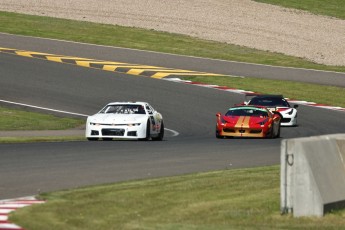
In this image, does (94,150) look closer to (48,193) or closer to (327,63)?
(48,193)

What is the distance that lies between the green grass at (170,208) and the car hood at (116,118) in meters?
12.6

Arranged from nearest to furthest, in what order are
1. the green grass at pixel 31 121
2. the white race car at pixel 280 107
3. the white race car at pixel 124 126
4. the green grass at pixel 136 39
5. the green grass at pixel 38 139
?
1. the green grass at pixel 38 139
2. the white race car at pixel 124 126
3. the green grass at pixel 31 121
4. the white race car at pixel 280 107
5. the green grass at pixel 136 39

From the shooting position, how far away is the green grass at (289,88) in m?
43.7

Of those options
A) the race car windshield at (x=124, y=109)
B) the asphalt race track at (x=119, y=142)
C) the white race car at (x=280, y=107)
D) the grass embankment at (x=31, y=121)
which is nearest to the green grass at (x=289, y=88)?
the asphalt race track at (x=119, y=142)

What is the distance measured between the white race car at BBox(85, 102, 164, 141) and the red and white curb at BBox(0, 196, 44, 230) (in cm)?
1417

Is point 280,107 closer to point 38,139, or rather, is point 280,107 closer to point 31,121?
point 31,121

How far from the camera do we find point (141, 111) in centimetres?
3017

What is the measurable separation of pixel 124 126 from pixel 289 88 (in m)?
18.3

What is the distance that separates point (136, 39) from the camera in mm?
55438

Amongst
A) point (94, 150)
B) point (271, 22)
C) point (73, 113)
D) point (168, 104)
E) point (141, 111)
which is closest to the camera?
point (94, 150)

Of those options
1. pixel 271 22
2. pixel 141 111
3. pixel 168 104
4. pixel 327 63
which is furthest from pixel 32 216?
pixel 271 22

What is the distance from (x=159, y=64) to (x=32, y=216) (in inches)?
1477

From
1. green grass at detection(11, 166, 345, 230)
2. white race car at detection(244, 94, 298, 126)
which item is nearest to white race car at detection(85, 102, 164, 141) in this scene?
white race car at detection(244, 94, 298, 126)

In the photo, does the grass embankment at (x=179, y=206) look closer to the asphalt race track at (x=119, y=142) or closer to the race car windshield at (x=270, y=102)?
the asphalt race track at (x=119, y=142)
